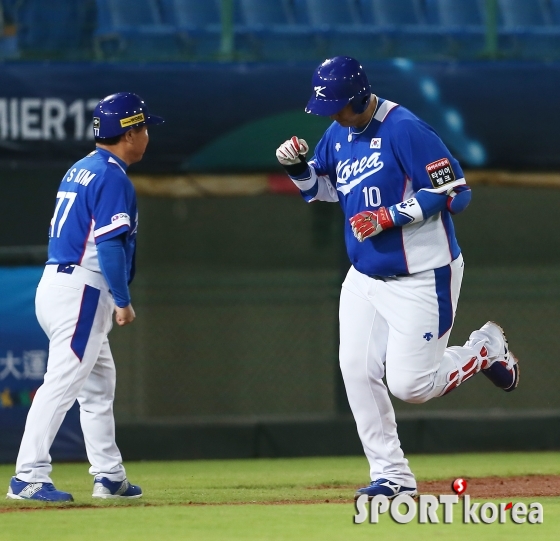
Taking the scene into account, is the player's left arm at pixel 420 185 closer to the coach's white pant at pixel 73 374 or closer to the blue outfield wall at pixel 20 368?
the coach's white pant at pixel 73 374

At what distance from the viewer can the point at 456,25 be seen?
1027cm

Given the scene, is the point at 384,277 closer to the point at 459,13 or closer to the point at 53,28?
the point at 53,28

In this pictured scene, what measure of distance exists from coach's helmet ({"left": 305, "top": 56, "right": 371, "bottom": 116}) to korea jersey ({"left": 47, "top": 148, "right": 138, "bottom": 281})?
954mm

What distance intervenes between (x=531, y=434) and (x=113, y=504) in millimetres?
4552

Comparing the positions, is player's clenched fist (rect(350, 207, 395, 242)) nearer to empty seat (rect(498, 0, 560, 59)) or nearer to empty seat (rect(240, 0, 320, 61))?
empty seat (rect(240, 0, 320, 61))

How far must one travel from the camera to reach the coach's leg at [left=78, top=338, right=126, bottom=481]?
5520 mm

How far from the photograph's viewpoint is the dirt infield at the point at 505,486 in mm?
5770

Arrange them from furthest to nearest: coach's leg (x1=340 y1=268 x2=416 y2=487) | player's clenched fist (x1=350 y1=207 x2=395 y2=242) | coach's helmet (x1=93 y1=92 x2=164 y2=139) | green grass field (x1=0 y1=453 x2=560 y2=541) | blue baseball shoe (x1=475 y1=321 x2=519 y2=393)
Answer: blue baseball shoe (x1=475 y1=321 x2=519 y2=393)
coach's helmet (x1=93 y1=92 x2=164 y2=139)
coach's leg (x1=340 y1=268 x2=416 y2=487)
player's clenched fist (x1=350 y1=207 x2=395 y2=242)
green grass field (x1=0 y1=453 x2=560 y2=541)

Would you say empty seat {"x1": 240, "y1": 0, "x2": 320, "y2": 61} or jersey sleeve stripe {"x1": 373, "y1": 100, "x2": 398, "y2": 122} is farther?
empty seat {"x1": 240, "y1": 0, "x2": 320, "y2": 61}

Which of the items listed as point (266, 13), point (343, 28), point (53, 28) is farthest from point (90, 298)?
point (266, 13)

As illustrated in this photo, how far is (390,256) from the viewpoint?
17.2ft

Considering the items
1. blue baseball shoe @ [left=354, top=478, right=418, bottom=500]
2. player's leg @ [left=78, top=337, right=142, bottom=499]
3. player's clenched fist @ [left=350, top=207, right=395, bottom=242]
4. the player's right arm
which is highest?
the player's right arm

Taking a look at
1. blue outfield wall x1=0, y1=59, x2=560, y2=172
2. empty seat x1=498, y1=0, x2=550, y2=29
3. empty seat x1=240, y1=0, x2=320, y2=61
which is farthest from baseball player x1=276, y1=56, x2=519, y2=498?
empty seat x1=498, y1=0, x2=550, y2=29

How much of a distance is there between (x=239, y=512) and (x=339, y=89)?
6.26ft
